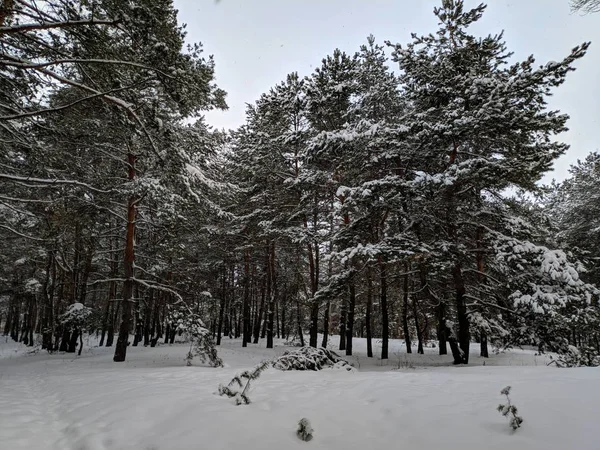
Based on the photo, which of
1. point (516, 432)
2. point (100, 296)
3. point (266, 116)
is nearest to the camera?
point (516, 432)

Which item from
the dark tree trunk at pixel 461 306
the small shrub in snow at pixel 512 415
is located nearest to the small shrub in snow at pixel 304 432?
the small shrub in snow at pixel 512 415

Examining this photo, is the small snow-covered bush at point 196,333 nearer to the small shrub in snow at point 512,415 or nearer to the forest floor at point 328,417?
the forest floor at point 328,417

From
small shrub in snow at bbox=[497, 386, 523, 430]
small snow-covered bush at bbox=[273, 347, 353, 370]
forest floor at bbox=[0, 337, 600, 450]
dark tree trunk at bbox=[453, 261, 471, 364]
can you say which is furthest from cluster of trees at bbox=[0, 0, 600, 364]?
small shrub in snow at bbox=[497, 386, 523, 430]

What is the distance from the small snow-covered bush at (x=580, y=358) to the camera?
775cm

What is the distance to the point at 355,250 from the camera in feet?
31.8

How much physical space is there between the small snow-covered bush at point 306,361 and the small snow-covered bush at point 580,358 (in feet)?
17.4

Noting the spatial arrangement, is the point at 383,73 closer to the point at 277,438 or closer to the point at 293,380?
the point at 293,380

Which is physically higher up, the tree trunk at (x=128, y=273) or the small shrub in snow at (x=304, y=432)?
the tree trunk at (x=128, y=273)

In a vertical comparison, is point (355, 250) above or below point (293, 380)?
above

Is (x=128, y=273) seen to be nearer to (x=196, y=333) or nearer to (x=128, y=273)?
(x=128, y=273)

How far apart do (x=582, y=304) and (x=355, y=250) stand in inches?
248

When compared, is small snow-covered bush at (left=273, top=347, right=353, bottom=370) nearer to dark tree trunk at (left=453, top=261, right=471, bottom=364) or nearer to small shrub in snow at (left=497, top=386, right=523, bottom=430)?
dark tree trunk at (left=453, top=261, right=471, bottom=364)

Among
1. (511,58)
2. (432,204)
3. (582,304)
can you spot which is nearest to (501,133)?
(432,204)

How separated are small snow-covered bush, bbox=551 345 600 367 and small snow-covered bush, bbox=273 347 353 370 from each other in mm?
5305
